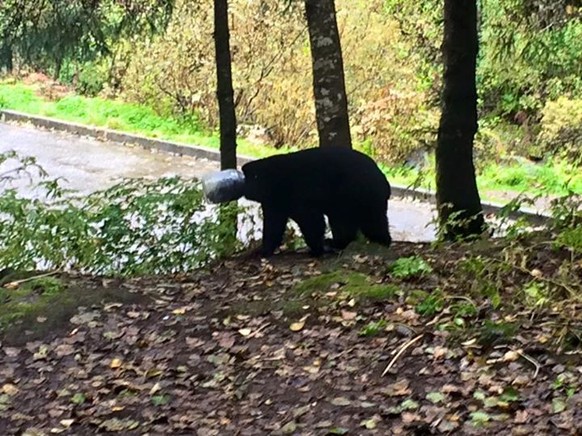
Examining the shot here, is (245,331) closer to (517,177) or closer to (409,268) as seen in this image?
(409,268)

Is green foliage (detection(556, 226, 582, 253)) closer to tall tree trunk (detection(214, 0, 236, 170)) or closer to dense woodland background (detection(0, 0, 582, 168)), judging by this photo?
tall tree trunk (detection(214, 0, 236, 170))

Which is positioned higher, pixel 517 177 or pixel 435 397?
pixel 435 397

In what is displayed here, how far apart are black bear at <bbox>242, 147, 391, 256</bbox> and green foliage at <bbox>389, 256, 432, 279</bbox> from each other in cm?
105

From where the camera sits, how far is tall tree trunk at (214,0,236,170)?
8047 millimetres

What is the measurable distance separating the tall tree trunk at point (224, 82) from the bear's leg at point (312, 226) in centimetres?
159

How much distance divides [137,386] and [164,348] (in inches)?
20.0

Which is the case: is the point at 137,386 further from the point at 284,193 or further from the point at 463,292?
the point at 284,193

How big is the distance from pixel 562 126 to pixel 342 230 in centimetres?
889

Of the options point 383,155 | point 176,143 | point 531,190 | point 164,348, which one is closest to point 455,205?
point 164,348

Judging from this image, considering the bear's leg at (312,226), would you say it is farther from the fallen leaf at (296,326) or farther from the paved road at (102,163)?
the paved road at (102,163)

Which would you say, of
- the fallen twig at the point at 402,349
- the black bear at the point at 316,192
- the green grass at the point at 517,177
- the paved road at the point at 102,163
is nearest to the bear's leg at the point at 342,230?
the black bear at the point at 316,192

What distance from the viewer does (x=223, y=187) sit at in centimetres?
677

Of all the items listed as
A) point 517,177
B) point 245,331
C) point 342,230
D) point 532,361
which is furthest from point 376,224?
point 517,177

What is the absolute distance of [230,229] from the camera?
7305mm
